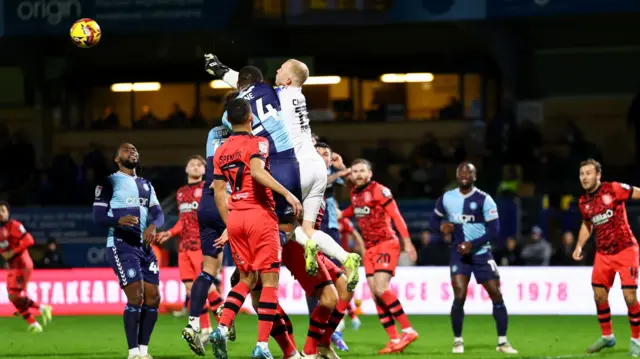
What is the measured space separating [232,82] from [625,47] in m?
18.8

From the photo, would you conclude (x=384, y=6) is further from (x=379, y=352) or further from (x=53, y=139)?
(x=379, y=352)

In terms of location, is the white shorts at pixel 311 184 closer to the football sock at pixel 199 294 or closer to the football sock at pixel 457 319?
the football sock at pixel 199 294

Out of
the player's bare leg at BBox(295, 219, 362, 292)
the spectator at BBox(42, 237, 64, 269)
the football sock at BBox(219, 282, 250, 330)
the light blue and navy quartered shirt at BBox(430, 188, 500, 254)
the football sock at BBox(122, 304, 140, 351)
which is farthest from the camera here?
the spectator at BBox(42, 237, 64, 269)

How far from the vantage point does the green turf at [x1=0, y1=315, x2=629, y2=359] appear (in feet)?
41.4

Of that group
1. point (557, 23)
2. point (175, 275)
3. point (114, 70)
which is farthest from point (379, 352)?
point (114, 70)

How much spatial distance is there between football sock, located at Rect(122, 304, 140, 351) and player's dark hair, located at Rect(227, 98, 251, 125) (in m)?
2.57

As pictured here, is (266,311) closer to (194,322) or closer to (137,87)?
(194,322)

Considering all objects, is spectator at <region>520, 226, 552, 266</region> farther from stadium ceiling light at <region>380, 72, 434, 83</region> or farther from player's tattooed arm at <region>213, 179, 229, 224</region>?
player's tattooed arm at <region>213, 179, 229, 224</region>

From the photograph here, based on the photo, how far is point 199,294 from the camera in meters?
11.5

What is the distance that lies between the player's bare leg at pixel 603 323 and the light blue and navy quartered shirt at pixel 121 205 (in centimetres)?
504

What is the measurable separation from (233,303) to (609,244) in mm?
5343

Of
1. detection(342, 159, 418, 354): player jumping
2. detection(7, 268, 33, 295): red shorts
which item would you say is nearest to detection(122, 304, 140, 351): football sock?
detection(342, 159, 418, 354): player jumping

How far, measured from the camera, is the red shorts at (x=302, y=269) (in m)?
9.70

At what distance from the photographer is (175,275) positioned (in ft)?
63.8
